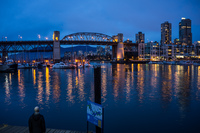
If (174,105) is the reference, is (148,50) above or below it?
above

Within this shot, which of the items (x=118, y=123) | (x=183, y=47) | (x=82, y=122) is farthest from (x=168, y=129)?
(x=183, y=47)

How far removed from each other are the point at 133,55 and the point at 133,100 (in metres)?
184

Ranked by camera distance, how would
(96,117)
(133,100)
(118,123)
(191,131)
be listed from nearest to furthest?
1. (96,117)
2. (191,131)
3. (118,123)
4. (133,100)

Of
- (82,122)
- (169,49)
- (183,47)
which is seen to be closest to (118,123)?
(82,122)

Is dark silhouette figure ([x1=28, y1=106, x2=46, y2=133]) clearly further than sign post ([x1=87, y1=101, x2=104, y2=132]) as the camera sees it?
No

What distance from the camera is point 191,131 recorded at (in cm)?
989

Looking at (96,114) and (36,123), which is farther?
(96,114)

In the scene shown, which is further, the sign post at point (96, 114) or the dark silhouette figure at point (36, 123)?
the sign post at point (96, 114)

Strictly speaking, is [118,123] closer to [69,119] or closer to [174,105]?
[69,119]

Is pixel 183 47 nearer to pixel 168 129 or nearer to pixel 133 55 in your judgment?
pixel 133 55

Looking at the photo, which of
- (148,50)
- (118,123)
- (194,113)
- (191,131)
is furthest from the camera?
(148,50)

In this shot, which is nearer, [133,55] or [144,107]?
[144,107]

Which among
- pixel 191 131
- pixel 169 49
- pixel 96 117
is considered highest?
pixel 169 49

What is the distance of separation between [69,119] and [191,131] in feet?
22.7
